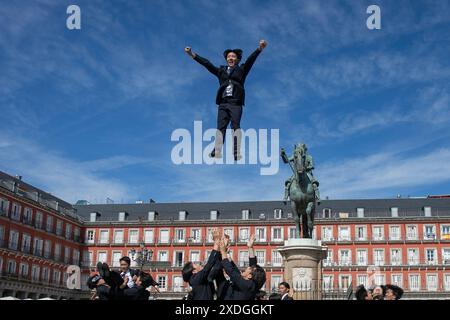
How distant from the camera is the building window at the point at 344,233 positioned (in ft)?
210

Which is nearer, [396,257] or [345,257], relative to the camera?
[396,257]

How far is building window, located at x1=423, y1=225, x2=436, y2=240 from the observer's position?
62.1 m

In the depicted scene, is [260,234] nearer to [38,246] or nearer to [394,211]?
[394,211]

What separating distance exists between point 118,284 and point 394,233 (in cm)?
5834

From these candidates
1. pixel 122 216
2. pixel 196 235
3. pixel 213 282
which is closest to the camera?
pixel 213 282

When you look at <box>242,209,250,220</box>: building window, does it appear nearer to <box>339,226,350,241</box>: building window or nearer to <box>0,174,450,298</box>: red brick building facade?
<box>0,174,450,298</box>: red brick building facade

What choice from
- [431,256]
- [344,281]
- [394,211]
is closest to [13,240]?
[344,281]

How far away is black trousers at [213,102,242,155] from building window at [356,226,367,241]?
57.9m

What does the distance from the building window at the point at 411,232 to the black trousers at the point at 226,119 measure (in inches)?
2295

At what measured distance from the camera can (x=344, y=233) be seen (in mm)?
64250

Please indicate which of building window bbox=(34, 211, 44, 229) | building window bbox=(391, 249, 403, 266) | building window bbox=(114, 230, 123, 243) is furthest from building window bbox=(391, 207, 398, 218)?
building window bbox=(34, 211, 44, 229)

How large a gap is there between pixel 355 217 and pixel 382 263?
5.71 m

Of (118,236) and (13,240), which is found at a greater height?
(118,236)
